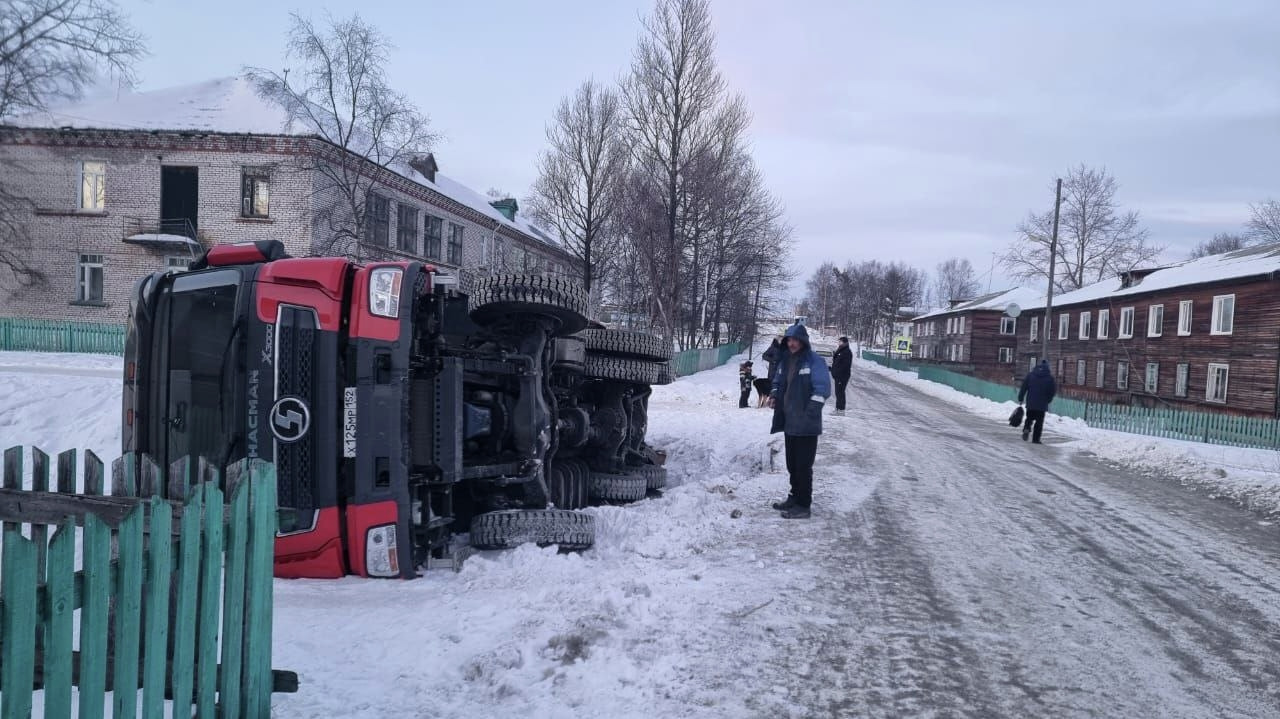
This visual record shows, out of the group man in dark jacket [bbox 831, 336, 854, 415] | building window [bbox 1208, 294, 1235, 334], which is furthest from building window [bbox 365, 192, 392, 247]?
building window [bbox 1208, 294, 1235, 334]

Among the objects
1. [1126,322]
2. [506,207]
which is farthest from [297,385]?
[506,207]

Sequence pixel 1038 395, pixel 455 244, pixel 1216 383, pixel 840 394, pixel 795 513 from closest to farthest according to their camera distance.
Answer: pixel 795 513
pixel 1038 395
pixel 840 394
pixel 1216 383
pixel 455 244

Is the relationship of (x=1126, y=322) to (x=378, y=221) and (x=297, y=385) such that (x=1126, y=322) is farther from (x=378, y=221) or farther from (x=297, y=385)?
(x=297, y=385)

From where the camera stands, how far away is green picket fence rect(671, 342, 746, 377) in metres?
32.8

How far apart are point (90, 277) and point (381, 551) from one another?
28989 millimetres

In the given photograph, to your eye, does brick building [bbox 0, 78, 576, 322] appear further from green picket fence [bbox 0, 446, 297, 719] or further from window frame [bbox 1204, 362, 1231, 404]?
window frame [bbox 1204, 362, 1231, 404]

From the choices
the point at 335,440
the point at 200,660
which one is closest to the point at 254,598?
the point at 200,660

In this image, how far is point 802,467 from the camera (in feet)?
21.4

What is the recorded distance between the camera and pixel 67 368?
16750 millimetres

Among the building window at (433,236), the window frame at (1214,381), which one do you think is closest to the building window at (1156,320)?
the window frame at (1214,381)

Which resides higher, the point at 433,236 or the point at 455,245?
the point at 433,236

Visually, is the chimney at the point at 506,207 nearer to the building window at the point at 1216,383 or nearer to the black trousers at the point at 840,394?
the black trousers at the point at 840,394

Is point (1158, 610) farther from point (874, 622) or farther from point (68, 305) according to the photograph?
point (68, 305)

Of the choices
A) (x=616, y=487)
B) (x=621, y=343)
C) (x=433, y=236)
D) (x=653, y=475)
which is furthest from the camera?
(x=433, y=236)
